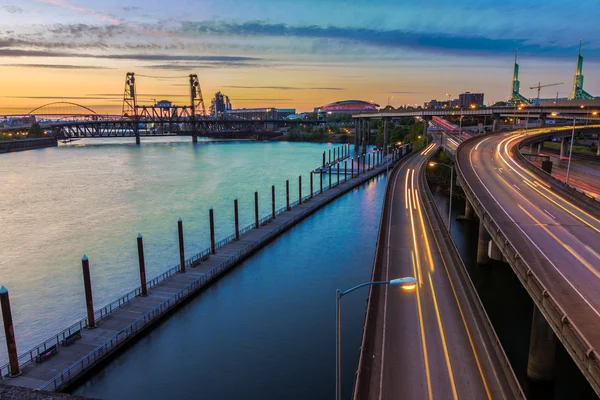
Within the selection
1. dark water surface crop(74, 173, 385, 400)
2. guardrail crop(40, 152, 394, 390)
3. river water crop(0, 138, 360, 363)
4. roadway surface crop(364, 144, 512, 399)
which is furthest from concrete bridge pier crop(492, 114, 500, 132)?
roadway surface crop(364, 144, 512, 399)

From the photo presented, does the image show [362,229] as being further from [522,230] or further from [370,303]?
[370,303]

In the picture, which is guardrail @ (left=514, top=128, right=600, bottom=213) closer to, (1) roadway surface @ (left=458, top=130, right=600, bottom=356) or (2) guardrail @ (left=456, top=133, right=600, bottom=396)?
(1) roadway surface @ (left=458, top=130, right=600, bottom=356)

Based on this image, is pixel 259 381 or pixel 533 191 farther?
pixel 533 191

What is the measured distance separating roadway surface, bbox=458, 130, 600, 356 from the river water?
1515cm

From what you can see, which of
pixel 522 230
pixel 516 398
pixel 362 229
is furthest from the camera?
pixel 362 229

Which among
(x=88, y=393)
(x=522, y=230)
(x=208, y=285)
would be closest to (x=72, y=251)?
(x=208, y=285)

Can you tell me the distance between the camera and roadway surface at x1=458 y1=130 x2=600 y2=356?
19469 mm

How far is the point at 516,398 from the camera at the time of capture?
1677cm

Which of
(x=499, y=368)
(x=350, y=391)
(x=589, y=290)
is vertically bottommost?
(x=350, y=391)

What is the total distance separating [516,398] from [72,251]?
4743cm

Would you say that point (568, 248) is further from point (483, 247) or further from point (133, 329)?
point (133, 329)

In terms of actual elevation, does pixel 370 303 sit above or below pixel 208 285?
above

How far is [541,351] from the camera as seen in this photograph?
74.0 ft

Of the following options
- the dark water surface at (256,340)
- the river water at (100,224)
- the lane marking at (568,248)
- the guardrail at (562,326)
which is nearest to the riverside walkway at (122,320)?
the dark water surface at (256,340)
